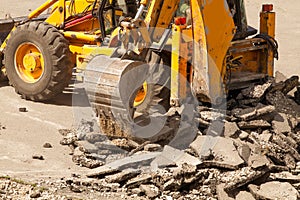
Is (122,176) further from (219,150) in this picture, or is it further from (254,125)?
(254,125)

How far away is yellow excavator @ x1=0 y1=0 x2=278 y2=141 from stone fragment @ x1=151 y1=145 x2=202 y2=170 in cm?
77

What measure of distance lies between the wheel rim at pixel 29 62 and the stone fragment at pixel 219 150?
3675mm

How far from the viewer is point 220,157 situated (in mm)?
6922

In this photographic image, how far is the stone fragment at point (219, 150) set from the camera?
6.80 m

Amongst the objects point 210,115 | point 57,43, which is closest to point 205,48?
point 210,115

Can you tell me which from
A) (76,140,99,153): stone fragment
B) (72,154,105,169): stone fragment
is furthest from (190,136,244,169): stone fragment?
(76,140,99,153): stone fragment

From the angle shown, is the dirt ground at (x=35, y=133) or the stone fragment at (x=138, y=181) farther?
the dirt ground at (x=35, y=133)

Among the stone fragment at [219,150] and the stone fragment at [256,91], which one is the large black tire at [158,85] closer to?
the stone fragment at [256,91]

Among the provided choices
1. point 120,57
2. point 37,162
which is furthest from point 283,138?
point 37,162

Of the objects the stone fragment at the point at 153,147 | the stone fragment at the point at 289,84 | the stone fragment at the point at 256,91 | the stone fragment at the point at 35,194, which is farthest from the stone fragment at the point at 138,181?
the stone fragment at the point at 289,84

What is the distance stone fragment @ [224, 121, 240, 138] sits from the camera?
A: 24.4 feet

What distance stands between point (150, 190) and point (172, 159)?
0.57 metres

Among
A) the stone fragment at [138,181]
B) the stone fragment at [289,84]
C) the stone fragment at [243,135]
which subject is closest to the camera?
the stone fragment at [138,181]

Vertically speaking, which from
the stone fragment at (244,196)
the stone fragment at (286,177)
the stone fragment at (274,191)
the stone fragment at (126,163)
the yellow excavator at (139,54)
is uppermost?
the yellow excavator at (139,54)
